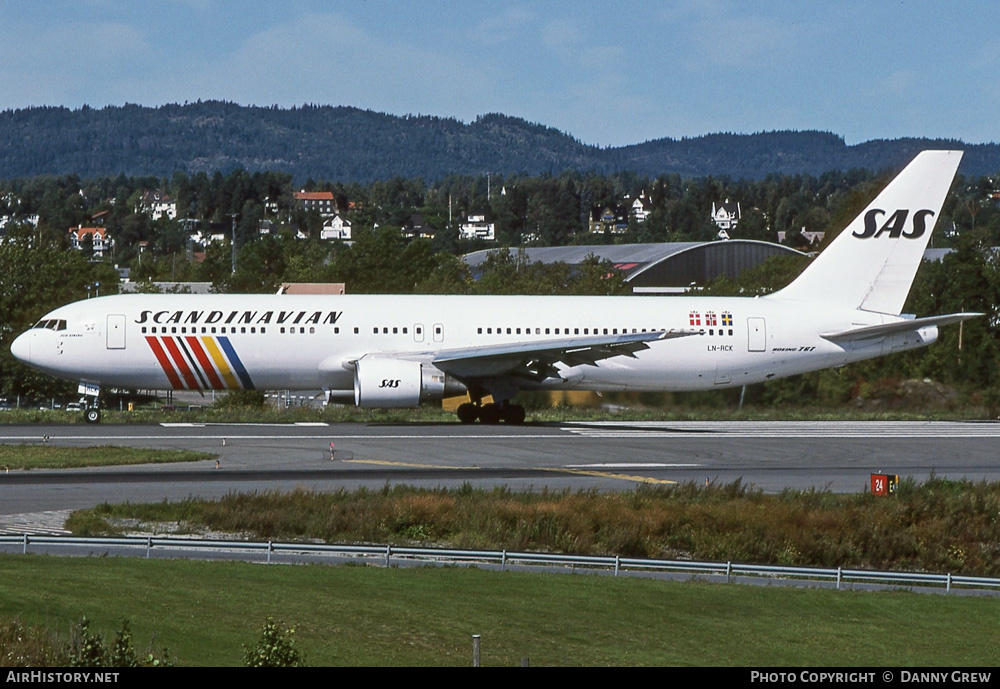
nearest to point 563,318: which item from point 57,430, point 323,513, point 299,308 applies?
point 299,308

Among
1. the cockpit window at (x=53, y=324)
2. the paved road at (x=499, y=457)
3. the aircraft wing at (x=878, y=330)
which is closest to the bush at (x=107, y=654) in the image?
the paved road at (x=499, y=457)

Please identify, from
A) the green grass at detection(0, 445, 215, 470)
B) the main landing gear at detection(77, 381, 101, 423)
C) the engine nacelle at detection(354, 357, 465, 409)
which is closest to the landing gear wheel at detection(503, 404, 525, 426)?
the engine nacelle at detection(354, 357, 465, 409)

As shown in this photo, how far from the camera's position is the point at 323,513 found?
25641 mm

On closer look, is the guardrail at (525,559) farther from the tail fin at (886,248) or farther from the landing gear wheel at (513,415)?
the tail fin at (886,248)

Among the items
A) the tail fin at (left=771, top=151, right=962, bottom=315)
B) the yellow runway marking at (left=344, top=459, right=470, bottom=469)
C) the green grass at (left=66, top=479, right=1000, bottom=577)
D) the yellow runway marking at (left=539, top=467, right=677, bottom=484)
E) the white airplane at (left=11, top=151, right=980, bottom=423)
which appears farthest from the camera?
the tail fin at (left=771, top=151, right=962, bottom=315)

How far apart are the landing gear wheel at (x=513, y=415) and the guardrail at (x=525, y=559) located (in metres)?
23.7

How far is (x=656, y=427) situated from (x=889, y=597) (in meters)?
26.1

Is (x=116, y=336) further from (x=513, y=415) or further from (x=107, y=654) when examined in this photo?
(x=107, y=654)

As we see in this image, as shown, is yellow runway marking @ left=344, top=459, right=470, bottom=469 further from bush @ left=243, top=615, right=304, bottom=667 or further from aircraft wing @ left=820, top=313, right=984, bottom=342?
bush @ left=243, top=615, right=304, bottom=667

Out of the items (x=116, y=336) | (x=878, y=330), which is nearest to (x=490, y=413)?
(x=116, y=336)

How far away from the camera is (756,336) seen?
47.0 meters

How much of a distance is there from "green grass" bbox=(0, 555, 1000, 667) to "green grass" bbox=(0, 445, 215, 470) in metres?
13.3

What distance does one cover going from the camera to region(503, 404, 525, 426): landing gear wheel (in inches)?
1807

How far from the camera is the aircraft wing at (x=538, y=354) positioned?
4319 centimetres
